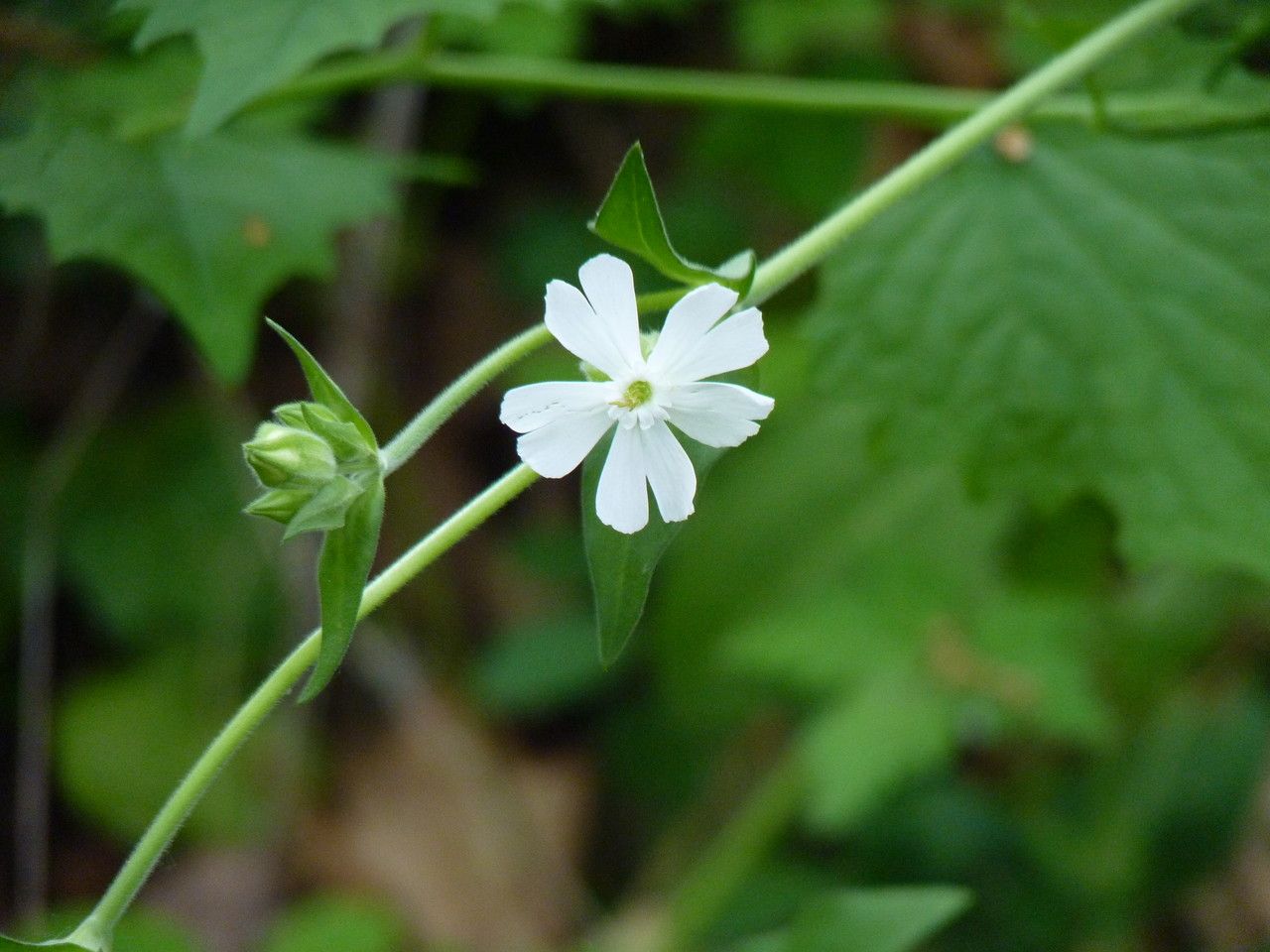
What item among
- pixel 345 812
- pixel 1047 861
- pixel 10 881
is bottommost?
Result: pixel 1047 861

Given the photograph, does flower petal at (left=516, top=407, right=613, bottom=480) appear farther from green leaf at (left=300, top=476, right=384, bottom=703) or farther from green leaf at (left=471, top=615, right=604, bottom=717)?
green leaf at (left=471, top=615, right=604, bottom=717)

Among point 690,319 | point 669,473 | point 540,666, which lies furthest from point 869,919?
point 540,666

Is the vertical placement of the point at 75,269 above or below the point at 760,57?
below

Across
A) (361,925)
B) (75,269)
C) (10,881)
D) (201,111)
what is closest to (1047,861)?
(361,925)

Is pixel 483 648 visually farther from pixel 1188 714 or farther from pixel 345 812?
pixel 1188 714

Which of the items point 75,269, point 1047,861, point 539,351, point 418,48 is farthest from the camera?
point 539,351

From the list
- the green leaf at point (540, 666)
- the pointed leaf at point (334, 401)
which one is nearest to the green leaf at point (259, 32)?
the pointed leaf at point (334, 401)

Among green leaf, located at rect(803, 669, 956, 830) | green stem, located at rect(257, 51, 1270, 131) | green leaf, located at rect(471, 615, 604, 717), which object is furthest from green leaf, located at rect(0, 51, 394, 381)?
green leaf, located at rect(471, 615, 604, 717)

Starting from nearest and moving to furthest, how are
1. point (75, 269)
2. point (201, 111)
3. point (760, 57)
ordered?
point (201, 111) → point (75, 269) → point (760, 57)
